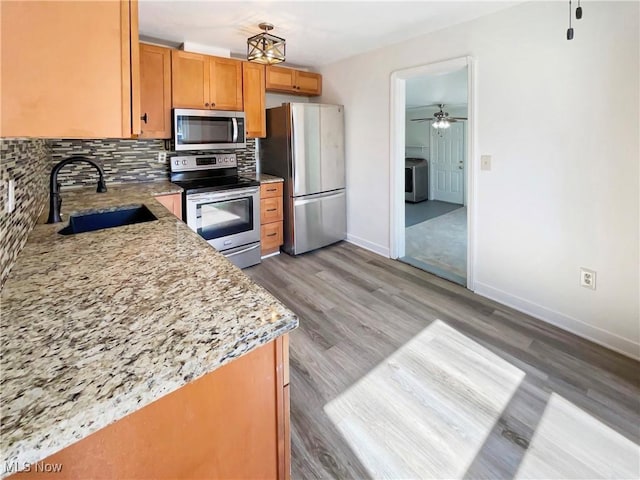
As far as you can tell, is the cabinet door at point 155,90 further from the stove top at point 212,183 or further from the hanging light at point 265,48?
the hanging light at point 265,48

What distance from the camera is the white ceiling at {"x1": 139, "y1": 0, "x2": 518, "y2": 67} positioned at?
2.44m

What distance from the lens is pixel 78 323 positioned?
0.76m

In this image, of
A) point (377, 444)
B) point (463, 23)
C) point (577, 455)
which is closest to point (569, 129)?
point (463, 23)

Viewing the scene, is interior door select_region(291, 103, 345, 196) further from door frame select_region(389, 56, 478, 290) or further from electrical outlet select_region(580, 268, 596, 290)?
electrical outlet select_region(580, 268, 596, 290)

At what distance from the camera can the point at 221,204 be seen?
128 inches

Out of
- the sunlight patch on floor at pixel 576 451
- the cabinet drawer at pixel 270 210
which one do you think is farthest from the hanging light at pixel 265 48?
the sunlight patch on floor at pixel 576 451

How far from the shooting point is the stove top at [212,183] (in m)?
3.13

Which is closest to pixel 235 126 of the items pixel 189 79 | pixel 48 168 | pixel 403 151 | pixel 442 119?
pixel 189 79

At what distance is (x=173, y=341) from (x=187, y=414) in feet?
0.49

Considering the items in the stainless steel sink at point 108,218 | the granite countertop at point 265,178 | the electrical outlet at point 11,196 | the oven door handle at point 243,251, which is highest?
the granite countertop at point 265,178

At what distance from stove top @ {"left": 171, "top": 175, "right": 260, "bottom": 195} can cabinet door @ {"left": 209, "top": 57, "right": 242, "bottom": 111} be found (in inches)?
28.6

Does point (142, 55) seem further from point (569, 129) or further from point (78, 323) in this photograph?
point (569, 129)

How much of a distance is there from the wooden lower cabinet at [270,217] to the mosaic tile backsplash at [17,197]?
2.15 meters

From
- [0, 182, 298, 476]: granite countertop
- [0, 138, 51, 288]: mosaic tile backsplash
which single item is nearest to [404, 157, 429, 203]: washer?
[0, 138, 51, 288]: mosaic tile backsplash
